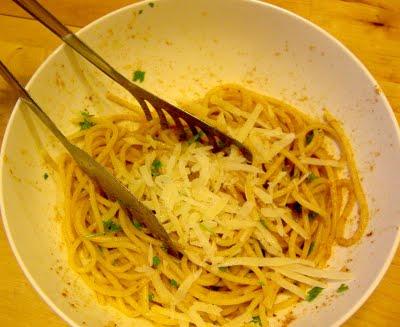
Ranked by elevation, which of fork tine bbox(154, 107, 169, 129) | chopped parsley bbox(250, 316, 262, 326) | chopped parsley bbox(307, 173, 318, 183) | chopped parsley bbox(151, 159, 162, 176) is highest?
fork tine bbox(154, 107, 169, 129)

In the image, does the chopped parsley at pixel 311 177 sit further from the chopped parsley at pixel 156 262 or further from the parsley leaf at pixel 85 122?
the parsley leaf at pixel 85 122

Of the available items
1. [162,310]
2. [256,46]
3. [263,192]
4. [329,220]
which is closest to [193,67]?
[256,46]

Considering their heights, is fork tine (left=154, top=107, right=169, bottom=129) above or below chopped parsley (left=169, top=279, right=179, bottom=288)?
above

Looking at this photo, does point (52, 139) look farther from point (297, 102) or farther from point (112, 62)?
point (297, 102)

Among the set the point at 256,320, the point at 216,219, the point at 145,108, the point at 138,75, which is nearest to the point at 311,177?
the point at 216,219

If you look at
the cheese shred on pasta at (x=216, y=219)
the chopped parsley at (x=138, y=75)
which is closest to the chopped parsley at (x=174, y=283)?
the cheese shred on pasta at (x=216, y=219)

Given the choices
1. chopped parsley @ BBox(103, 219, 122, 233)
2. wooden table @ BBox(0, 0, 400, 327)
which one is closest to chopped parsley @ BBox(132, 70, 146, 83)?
wooden table @ BBox(0, 0, 400, 327)

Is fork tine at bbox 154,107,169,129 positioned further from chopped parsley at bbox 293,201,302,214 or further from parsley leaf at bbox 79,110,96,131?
chopped parsley at bbox 293,201,302,214
